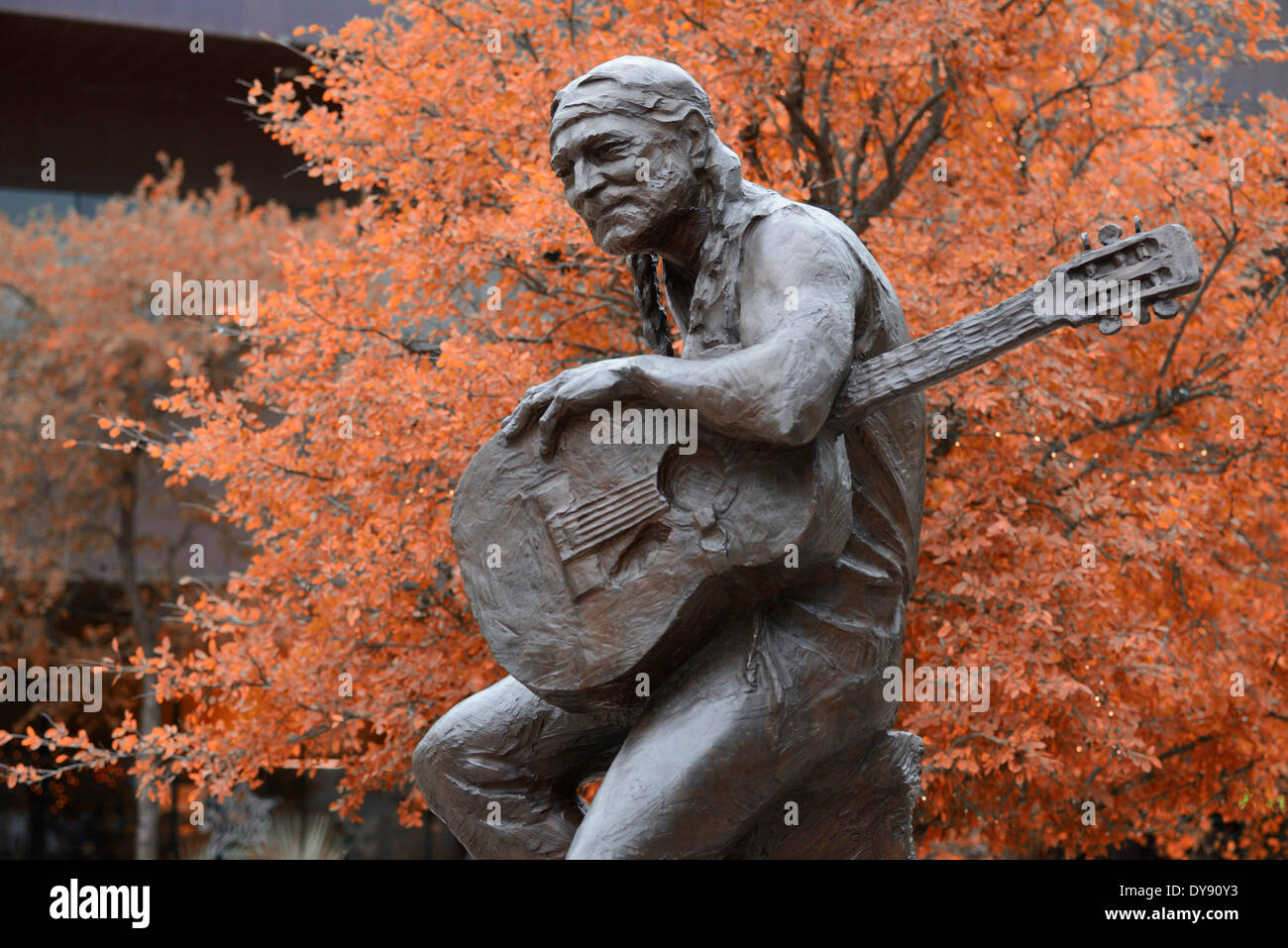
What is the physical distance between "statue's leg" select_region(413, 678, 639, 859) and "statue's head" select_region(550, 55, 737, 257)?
1083 millimetres

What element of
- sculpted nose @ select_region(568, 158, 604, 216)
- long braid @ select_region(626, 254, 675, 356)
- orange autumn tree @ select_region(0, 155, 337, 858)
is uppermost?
orange autumn tree @ select_region(0, 155, 337, 858)

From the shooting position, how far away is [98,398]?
694 inches

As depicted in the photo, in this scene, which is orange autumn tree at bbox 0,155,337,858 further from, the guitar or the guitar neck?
the guitar neck

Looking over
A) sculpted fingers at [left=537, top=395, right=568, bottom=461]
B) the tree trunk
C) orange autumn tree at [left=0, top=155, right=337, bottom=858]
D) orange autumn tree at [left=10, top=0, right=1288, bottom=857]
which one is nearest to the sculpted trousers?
sculpted fingers at [left=537, top=395, right=568, bottom=461]

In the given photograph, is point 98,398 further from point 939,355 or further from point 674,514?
point 939,355

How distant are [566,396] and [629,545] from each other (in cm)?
34

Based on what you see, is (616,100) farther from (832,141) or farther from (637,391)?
(832,141)

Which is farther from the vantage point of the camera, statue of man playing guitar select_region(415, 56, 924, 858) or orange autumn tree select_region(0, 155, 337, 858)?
orange autumn tree select_region(0, 155, 337, 858)

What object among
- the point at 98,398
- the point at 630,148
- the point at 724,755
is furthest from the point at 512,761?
the point at 98,398

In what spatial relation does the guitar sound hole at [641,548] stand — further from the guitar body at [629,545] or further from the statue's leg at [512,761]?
the statue's leg at [512,761]

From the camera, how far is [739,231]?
351cm

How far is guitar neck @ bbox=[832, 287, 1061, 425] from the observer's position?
3.23 meters

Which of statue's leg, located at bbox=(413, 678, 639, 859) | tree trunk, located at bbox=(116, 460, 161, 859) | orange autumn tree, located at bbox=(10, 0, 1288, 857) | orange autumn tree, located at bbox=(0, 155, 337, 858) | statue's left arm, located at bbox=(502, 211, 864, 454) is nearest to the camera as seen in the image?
statue's left arm, located at bbox=(502, 211, 864, 454)
